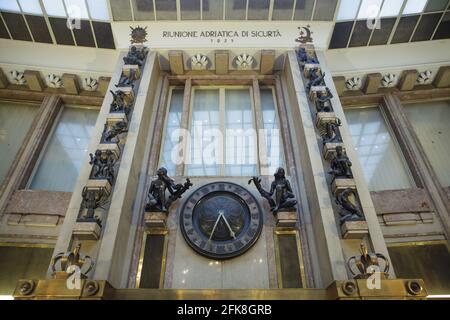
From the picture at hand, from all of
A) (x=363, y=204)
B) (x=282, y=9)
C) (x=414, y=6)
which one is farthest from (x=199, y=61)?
(x=414, y=6)

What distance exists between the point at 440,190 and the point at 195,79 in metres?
9.38

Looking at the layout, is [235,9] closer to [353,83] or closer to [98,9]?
[98,9]

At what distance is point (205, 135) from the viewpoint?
10.4 metres

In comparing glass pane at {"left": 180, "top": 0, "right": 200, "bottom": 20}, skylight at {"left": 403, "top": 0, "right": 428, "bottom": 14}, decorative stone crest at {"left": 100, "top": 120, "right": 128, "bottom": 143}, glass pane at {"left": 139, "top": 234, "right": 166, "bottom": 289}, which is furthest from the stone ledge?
skylight at {"left": 403, "top": 0, "right": 428, "bottom": 14}

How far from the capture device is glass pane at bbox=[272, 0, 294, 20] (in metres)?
11.8

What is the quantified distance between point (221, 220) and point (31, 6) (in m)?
11.2

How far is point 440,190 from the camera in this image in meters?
9.84

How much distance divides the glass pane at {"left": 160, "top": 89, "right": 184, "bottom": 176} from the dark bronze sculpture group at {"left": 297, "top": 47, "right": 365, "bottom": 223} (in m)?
4.60

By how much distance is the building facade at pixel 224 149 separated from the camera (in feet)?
23.3

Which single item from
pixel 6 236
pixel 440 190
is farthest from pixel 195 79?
pixel 440 190

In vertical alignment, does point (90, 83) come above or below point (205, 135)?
above

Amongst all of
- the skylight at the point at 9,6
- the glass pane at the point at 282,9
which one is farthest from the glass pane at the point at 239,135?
the skylight at the point at 9,6

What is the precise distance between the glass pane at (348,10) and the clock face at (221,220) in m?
8.38

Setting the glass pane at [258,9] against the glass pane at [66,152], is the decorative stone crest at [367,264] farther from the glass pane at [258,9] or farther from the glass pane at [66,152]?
the glass pane at [258,9]
